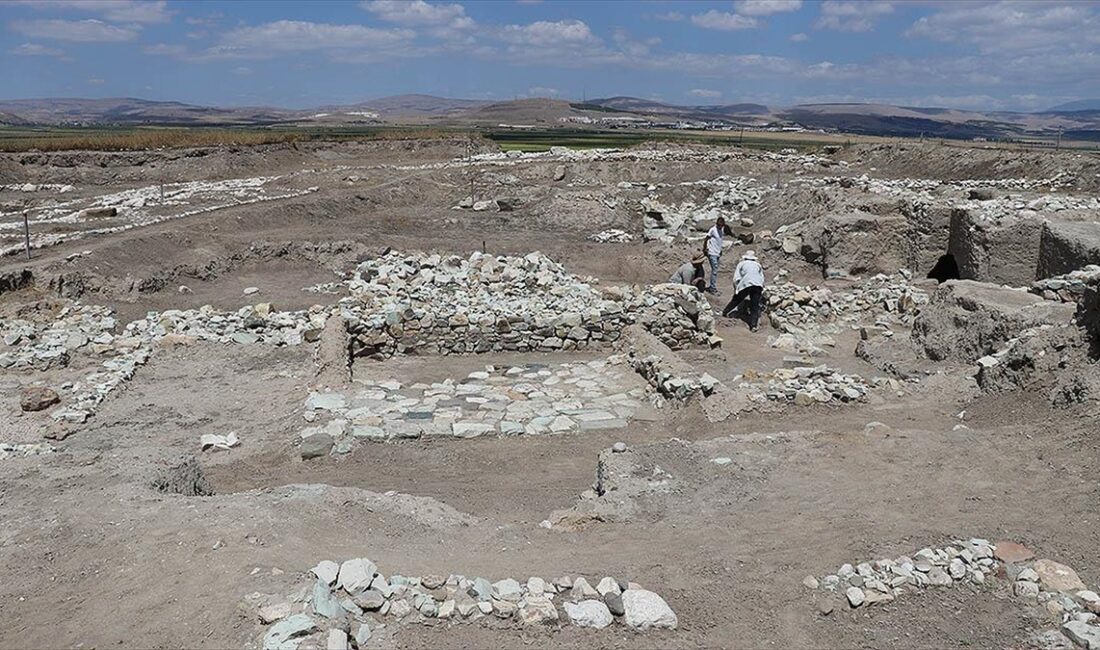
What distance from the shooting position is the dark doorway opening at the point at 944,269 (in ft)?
48.5

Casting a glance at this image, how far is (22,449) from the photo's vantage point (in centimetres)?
739

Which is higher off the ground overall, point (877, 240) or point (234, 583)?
point (877, 240)

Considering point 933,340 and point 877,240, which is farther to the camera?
point 877,240

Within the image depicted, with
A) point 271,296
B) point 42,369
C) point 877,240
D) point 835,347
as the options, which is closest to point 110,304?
point 271,296

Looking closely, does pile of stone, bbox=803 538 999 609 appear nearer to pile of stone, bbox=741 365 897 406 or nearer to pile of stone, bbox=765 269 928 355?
pile of stone, bbox=741 365 897 406

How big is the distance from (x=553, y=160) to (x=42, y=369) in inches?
1054

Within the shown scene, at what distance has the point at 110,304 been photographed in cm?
1337

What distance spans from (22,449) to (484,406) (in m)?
4.82

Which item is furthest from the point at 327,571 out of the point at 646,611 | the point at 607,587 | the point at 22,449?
the point at 22,449

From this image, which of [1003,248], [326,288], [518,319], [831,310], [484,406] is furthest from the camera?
[326,288]

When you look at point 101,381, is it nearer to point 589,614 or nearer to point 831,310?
point 589,614

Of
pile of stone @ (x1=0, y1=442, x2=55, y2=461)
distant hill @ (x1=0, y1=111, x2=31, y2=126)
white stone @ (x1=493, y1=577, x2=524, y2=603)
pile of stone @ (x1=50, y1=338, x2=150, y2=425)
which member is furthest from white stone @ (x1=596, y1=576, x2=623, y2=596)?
distant hill @ (x1=0, y1=111, x2=31, y2=126)

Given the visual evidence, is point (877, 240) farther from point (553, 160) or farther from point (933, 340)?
point (553, 160)

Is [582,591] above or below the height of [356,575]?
below
